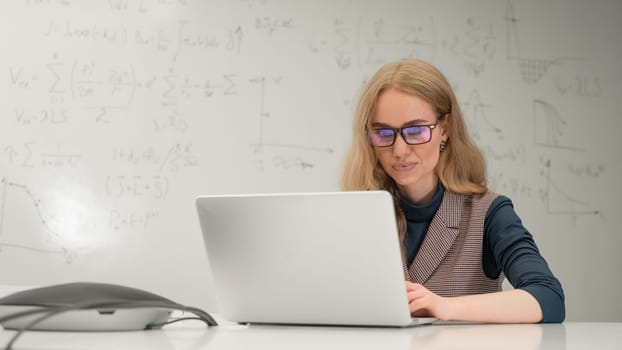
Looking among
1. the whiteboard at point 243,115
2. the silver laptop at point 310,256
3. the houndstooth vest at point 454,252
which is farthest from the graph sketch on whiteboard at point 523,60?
the silver laptop at point 310,256

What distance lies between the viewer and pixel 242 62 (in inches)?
126

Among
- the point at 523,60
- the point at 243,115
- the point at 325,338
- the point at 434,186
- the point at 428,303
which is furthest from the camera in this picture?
the point at 523,60

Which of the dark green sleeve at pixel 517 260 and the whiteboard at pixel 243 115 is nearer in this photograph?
the dark green sleeve at pixel 517 260

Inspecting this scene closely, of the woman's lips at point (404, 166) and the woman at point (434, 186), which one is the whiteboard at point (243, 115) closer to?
the woman at point (434, 186)

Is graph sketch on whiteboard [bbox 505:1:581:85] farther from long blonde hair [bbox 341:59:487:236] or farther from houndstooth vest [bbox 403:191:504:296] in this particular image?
houndstooth vest [bbox 403:191:504:296]

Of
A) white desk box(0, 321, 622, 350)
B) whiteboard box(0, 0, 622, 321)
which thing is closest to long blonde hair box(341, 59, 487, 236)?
white desk box(0, 321, 622, 350)

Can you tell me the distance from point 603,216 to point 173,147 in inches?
72.6

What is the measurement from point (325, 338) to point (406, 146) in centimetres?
87

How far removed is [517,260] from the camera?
1637 mm

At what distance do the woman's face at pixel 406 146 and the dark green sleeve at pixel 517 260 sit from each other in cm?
19

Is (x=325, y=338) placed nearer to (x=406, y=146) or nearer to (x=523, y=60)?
(x=406, y=146)

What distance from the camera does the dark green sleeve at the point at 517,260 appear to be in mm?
1427

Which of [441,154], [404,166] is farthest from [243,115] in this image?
[404,166]

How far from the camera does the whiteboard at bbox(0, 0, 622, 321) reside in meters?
3.11
